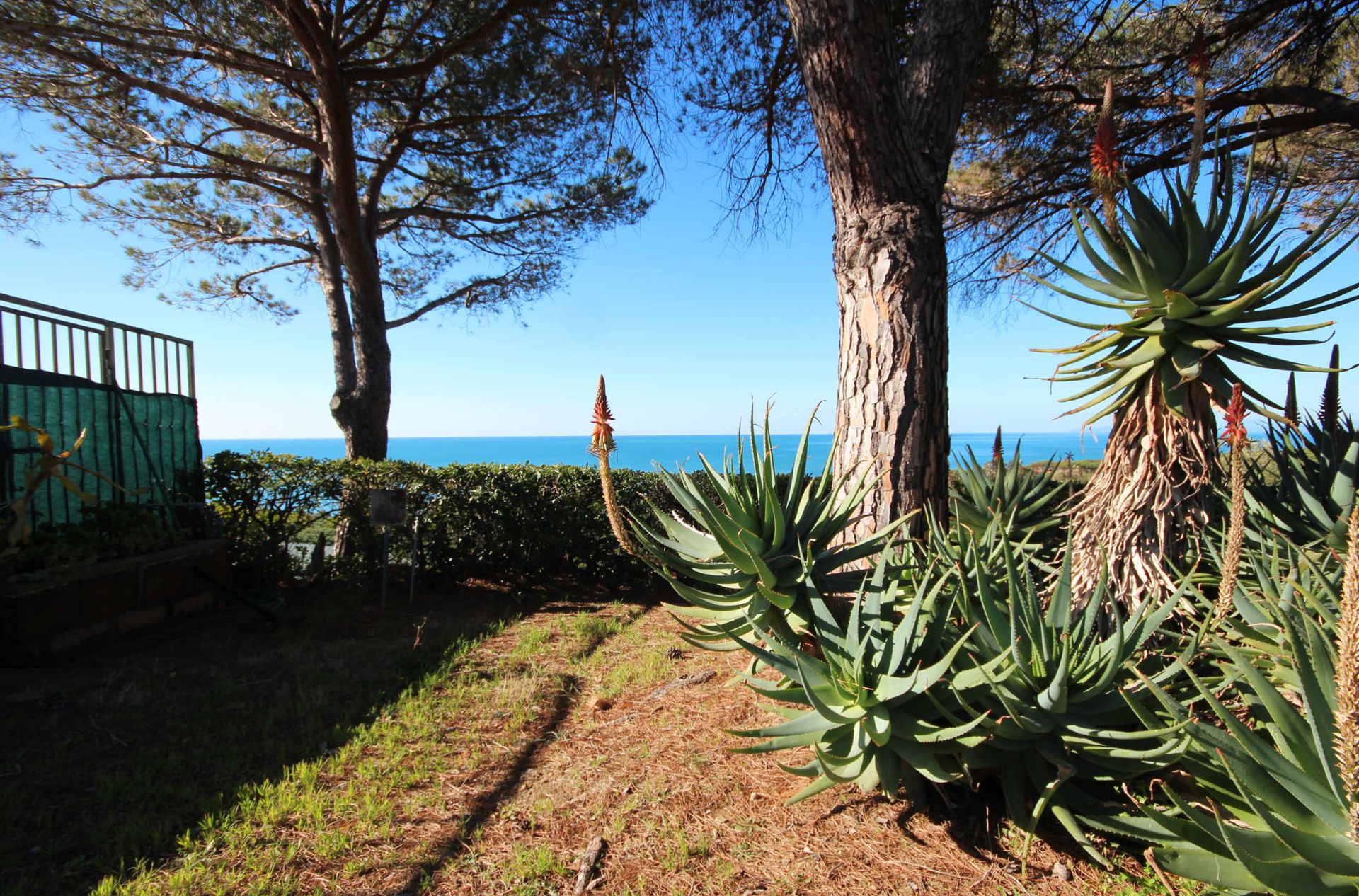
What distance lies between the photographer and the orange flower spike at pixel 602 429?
2.64 m

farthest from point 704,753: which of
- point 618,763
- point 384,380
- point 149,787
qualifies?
point 384,380

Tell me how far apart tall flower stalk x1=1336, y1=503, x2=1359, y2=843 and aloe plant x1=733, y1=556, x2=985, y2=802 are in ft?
3.00

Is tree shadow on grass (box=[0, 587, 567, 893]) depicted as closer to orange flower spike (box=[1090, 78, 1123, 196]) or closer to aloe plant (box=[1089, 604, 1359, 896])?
aloe plant (box=[1089, 604, 1359, 896])

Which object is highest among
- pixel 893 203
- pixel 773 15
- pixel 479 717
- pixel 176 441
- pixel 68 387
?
pixel 773 15

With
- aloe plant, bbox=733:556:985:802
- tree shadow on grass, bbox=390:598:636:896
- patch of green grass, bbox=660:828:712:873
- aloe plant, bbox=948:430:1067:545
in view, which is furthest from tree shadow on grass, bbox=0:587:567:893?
aloe plant, bbox=948:430:1067:545

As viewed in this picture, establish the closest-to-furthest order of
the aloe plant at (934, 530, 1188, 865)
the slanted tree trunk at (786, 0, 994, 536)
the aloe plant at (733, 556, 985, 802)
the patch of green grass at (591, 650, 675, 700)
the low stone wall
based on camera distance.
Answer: the aloe plant at (934, 530, 1188, 865) → the aloe plant at (733, 556, 985, 802) → the slanted tree trunk at (786, 0, 994, 536) → the patch of green grass at (591, 650, 675, 700) → the low stone wall

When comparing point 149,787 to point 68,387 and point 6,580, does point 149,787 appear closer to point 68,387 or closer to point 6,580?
point 6,580

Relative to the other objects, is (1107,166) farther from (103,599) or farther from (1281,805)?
(103,599)

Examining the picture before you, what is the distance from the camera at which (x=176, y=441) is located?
721 cm

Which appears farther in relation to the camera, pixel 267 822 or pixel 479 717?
pixel 479 717

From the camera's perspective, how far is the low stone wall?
15.4 feet

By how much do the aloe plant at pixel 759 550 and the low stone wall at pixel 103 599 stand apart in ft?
15.7

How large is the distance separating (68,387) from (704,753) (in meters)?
6.60

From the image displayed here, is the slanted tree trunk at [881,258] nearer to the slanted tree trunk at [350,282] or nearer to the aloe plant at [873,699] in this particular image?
the aloe plant at [873,699]
